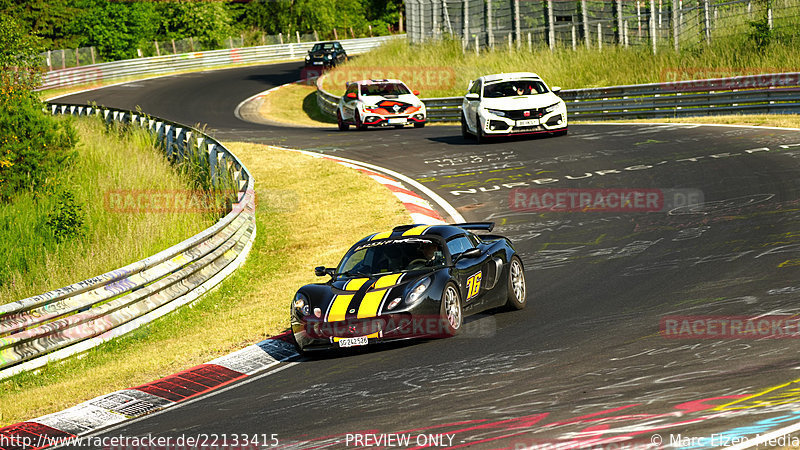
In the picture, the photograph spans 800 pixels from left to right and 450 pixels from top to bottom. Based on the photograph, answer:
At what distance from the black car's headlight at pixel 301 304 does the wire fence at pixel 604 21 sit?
22.9 m

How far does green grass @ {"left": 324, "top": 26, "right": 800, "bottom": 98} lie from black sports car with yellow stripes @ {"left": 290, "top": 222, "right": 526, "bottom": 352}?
66.0ft

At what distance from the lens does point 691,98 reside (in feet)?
86.2

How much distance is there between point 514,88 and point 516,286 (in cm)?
1384

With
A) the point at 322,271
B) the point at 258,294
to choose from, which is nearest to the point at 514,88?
the point at 258,294

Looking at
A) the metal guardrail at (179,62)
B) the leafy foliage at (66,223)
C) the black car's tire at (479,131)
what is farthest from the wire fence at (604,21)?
the leafy foliage at (66,223)

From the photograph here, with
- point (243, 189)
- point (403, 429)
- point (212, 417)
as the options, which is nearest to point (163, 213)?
point (243, 189)

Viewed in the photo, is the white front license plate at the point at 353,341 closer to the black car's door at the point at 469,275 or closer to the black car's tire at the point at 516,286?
the black car's door at the point at 469,275

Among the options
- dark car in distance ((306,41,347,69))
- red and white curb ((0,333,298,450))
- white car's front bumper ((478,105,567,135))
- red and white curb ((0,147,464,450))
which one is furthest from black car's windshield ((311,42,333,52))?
red and white curb ((0,333,298,450))

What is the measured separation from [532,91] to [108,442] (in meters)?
18.1

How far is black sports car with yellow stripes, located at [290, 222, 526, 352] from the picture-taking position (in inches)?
363

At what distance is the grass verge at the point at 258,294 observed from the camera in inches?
376

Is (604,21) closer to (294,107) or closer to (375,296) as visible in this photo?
(294,107)

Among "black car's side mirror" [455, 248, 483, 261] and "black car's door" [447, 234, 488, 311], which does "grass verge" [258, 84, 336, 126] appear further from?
"black car's side mirror" [455, 248, 483, 261]

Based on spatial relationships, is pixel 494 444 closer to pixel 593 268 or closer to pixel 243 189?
pixel 593 268
